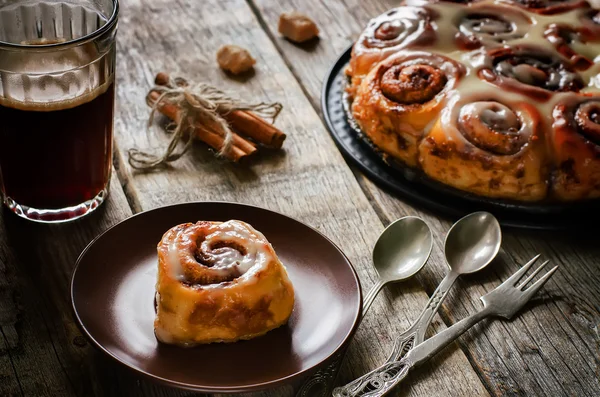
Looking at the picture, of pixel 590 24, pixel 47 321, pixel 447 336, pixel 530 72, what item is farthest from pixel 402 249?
pixel 590 24

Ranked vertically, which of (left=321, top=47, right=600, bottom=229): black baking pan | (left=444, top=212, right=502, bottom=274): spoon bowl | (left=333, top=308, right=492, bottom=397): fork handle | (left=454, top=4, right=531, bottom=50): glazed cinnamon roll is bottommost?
(left=321, top=47, right=600, bottom=229): black baking pan

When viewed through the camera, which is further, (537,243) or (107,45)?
(537,243)

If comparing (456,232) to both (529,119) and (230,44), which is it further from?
(230,44)

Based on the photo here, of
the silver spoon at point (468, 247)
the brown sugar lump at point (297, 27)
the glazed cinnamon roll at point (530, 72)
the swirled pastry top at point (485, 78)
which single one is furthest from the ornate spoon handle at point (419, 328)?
the brown sugar lump at point (297, 27)

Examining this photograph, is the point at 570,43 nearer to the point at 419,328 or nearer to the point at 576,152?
the point at 576,152

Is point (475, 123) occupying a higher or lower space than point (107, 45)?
lower

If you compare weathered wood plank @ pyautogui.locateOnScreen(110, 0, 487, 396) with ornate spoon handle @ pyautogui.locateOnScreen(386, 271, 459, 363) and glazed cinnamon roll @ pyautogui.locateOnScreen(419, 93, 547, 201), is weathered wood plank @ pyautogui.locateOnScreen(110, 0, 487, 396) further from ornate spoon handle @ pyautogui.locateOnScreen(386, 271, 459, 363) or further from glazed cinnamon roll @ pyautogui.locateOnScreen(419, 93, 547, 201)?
glazed cinnamon roll @ pyautogui.locateOnScreen(419, 93, 547, 201)

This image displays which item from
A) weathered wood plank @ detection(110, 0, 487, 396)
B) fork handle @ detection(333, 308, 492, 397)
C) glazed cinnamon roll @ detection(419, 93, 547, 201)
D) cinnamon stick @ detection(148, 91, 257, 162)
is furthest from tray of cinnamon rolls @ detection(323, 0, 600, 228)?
fork handle @ detection(333, 308, 492, 397)

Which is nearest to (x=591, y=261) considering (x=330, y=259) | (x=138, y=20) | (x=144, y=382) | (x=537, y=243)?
(x=537, y=243)

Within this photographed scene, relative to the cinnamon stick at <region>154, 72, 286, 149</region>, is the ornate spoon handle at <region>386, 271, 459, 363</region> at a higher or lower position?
higher
